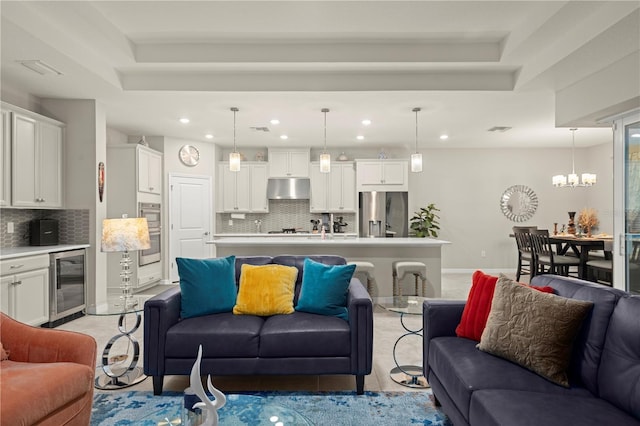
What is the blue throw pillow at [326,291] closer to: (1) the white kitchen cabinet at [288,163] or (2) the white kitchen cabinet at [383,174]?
(2) the white kitchen cabinet at [383,174]

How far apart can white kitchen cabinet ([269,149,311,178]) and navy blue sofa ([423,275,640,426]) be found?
19.4ft

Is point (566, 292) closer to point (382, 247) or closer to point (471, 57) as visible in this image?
point (471, 57)

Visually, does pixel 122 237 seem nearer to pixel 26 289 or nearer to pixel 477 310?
pixel 26 289

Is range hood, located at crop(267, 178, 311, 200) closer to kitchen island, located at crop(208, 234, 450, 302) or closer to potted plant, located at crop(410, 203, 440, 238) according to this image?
potted plant, located at crop(410, 203, 440, 238)

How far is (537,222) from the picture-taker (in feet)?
26.7

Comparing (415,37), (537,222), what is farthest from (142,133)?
(537,222)

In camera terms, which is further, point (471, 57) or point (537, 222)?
point (537, 222)

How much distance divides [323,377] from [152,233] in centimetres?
455

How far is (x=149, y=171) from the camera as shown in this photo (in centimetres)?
627

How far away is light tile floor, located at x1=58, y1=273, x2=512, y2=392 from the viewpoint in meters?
2.73

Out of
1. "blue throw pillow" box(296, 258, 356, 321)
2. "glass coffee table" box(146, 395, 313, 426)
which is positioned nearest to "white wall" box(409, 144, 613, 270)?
"blue throw pillow" box(296, 258, 356, 321)

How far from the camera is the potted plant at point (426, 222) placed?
7.57 meters

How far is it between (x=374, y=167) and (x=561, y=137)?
3.33 metres

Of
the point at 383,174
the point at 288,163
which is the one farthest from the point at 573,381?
the point at 288,163
